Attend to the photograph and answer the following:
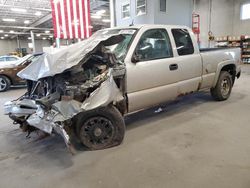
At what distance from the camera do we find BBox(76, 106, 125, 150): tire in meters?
2.85

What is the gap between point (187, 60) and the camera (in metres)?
3.92

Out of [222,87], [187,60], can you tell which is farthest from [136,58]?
[222,87]

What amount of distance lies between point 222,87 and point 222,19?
13.2 meters

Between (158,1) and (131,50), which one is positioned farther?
(158,1)

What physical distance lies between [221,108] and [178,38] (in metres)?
1.80

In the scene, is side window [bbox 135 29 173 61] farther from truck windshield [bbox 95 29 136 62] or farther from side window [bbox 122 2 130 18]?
side window [bbox 122 2 130 18]

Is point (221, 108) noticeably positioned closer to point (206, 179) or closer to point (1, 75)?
point (206, 179)

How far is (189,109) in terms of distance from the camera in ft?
15.0

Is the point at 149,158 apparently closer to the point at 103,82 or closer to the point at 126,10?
the point at 103,82

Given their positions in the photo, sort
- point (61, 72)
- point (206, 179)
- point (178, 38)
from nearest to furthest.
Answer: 1. point (206, 179)
2. point (61, 72)
3. point (178, 38)

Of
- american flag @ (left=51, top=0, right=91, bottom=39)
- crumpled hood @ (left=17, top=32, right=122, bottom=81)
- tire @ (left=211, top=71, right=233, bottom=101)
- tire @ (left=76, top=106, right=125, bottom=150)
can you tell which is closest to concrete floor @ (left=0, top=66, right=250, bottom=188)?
tire @ (left=76, top=106, right=125, bottom=150)

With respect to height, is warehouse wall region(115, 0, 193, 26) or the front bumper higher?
warehouse wall region(115, 0, 193, 26)

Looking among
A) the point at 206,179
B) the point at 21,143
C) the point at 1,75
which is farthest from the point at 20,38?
the point at 206,179

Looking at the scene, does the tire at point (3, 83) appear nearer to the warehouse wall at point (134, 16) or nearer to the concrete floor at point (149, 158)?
the concrete floor at point (149, 158)
